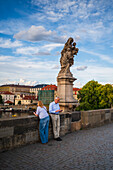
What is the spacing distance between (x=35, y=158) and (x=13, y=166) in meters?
0.65

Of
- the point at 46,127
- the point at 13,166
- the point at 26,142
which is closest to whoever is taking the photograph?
the point at 13,166

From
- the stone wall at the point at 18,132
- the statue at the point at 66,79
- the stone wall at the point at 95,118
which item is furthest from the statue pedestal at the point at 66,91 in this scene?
the stone wall at the point at 18,132

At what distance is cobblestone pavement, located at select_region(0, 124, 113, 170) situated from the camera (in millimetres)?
3879

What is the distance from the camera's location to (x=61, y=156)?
4.53 m

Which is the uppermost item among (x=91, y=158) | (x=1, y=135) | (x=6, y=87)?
(x=6, y=87)

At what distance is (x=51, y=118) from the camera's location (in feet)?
21.2

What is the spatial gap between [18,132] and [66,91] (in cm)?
575

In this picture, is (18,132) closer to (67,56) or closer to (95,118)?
(95,118)

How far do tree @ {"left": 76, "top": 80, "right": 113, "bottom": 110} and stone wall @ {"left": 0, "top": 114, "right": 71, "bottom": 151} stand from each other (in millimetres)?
31275

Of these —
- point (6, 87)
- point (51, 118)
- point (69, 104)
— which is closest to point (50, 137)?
point (51, 118)

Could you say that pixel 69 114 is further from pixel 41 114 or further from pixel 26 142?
pixel 26 142

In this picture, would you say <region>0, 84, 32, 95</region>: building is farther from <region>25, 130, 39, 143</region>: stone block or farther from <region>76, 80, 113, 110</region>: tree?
<region>25, 130, 39, 143</region>: stone block

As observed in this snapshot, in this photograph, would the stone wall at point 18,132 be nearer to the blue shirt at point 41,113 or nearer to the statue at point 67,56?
the blue shirt at point 41,113

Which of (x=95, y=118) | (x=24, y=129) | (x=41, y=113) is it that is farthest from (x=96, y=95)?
(x=24, y=129)
